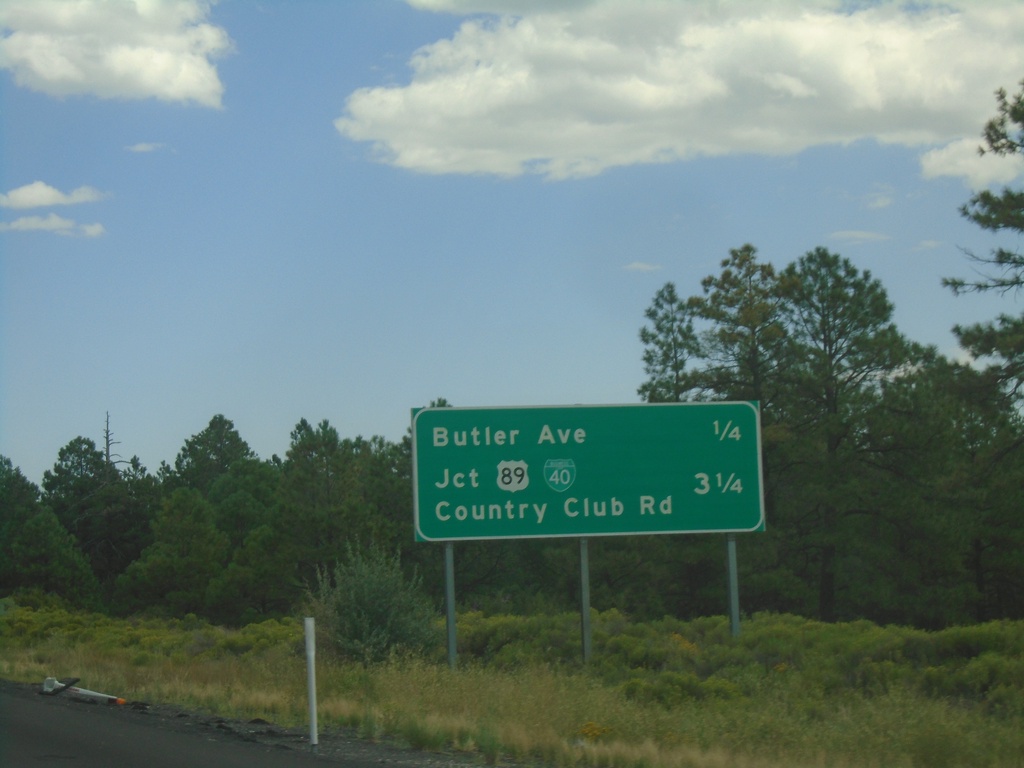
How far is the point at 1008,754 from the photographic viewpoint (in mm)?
10812

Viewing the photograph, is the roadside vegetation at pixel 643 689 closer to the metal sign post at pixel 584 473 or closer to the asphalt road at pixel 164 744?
the asphalt road at pixel 164 744

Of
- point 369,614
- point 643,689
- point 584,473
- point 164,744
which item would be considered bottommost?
point 643,689

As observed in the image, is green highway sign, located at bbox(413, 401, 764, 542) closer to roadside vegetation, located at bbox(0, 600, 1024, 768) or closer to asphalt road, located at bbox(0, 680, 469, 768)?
roadside vegetation, located at bbox(0, 600, 1024, 768)

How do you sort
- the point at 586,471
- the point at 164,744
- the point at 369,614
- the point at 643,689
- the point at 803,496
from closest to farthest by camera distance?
1. the point at 164,744
2. the point at 643,689
3. the point at 369,614
4. the point at 586,471
5. the point at 803,496

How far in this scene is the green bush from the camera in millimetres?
18750

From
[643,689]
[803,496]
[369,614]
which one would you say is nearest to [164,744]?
[643,689]

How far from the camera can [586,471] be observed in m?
19.5

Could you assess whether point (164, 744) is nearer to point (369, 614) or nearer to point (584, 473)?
point (369, 614)

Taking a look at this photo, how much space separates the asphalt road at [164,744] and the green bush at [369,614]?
3.97 metres

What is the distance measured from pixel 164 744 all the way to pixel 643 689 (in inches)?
253

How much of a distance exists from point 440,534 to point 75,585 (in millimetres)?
46479

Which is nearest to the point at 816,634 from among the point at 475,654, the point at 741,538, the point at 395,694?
the point at 475,654

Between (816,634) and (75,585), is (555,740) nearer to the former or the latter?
(816,634)

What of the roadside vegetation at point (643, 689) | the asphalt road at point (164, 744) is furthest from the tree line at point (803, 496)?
the asphalt road at point (164, 744)
